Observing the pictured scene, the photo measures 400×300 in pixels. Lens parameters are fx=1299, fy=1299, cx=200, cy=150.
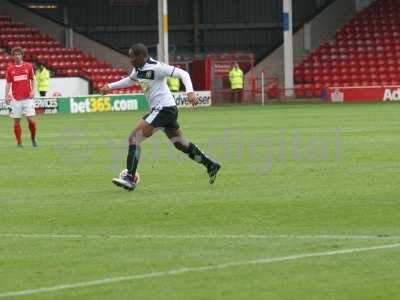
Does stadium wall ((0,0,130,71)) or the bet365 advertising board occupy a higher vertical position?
stadium wall ((0,0,130,71))

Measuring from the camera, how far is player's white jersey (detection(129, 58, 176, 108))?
16.8m

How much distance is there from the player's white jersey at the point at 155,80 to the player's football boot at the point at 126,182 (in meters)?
1.01

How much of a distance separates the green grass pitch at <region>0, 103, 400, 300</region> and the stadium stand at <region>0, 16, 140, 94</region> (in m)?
30.6

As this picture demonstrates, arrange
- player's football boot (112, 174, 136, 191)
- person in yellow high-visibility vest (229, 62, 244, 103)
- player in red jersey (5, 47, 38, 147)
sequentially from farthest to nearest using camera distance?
person in yellow high-visibility vest (229, 62, 244, 103) < player in red jersey (5, 47, 38, 147) < player's football boot (112, 174, 136, 191)

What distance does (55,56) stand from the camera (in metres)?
57.9

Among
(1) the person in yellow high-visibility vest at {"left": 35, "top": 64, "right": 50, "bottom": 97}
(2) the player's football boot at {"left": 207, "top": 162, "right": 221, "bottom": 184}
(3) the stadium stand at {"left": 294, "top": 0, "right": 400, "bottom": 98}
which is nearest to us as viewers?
(2) the player's football boot at {"left": 207, "top": 162, "right": 221, "bottom": 184}

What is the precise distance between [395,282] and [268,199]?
19.3ft

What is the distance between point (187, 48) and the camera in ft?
212

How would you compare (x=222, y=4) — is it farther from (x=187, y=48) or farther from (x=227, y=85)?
(x=227, y=85)


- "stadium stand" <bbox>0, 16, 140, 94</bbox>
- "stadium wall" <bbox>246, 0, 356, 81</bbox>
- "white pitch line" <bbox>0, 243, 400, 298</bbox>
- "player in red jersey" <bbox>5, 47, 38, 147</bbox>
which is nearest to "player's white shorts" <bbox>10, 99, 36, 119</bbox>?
"player in red jersey" <bbox>5, 47, 38, 147</bbox>

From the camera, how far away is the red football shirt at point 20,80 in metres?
27.2

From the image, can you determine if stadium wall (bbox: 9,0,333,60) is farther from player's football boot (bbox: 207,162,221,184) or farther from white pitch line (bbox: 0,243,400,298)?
white pitch line (bbox: 0,243,400,298)

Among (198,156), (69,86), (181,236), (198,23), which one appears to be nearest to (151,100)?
(198,156)

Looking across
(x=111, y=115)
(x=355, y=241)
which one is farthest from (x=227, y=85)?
(x=355, y=241)
